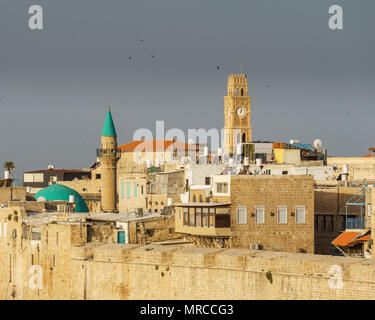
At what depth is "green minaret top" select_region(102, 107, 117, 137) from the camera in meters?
76.4

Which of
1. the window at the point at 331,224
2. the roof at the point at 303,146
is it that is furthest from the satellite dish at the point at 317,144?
the window at the point at 331,224

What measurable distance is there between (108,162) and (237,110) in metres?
23.8

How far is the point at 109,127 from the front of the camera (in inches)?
3034

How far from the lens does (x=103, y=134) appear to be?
76.4m

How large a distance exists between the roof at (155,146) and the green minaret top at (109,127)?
10.9m

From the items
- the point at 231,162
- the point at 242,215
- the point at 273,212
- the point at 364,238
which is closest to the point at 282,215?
the point at 273,212

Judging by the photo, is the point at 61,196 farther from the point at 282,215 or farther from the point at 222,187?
the point at 282,215

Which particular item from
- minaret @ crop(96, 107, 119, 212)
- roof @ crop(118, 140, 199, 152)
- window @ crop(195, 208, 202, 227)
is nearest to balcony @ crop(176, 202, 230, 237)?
window @ crop(195, 208, 202, 227)

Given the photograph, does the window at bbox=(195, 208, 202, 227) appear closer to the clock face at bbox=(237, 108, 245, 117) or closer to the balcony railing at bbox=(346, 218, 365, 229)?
the balcony railing at bbox=(346, 218, 365, 229)

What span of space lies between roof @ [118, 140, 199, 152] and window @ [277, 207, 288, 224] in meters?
44.2

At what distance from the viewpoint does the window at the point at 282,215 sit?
140 ft
